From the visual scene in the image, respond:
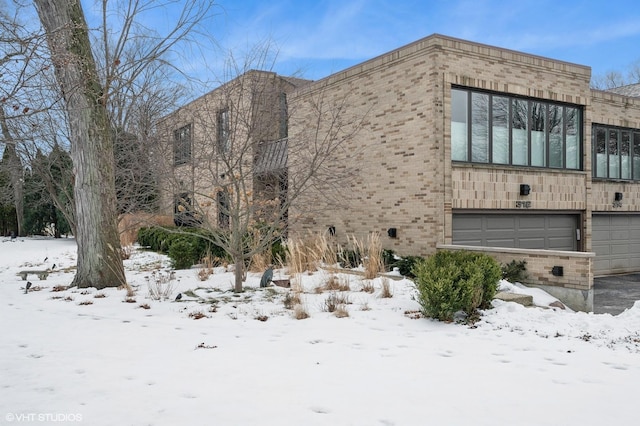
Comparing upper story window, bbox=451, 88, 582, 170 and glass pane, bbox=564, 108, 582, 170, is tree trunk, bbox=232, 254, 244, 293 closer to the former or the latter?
upper story window, bbox=451, 88, 582, 170

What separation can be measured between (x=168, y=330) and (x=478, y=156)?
913 centimetres

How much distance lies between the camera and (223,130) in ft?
29.9

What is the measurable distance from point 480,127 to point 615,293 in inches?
205

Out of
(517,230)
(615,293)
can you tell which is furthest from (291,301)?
(615,293)

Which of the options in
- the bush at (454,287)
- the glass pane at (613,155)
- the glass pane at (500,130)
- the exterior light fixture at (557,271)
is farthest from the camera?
the glass pane at (613,155)

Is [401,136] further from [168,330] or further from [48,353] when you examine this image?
[48,353]

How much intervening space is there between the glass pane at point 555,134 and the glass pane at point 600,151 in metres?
2.78

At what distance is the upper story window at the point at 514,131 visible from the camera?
12.6m

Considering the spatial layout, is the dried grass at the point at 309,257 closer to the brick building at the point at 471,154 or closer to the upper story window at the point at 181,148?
the brick building at the point at 471,154

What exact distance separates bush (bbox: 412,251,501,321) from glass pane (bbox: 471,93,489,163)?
18.9ft

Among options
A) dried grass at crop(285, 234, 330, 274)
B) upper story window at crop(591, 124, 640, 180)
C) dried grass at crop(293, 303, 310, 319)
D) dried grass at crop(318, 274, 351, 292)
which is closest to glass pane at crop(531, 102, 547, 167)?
upper story window at crop(591, 124, 640, 180)

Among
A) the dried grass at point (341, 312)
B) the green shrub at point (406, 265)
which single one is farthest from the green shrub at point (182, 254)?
the dried grass at point (341, 312)

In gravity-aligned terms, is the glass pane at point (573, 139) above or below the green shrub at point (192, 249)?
above

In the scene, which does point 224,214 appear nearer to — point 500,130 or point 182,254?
point 182,254
